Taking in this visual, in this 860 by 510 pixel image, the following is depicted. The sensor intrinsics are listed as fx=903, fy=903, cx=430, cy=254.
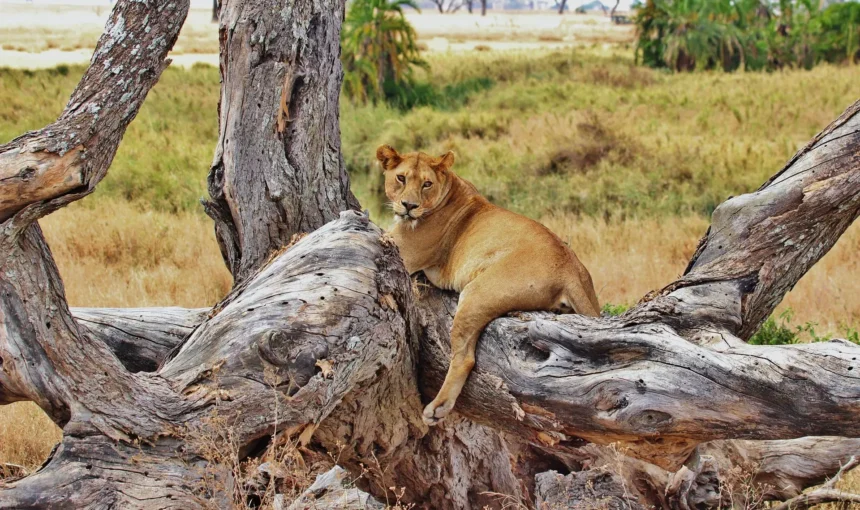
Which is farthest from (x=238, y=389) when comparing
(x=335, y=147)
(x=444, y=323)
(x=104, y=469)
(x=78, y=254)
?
(x=78, y=254)

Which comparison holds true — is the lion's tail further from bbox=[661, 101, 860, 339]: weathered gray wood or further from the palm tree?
the palm tree

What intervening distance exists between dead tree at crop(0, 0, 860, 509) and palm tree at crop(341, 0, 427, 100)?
1573 centimetres

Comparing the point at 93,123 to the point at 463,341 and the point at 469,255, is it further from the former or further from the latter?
the point at 469,255

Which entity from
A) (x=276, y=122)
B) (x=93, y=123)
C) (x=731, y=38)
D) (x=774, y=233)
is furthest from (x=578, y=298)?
(x=731, y=38)

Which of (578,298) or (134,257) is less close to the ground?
(578,298)

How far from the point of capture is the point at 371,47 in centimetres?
2120

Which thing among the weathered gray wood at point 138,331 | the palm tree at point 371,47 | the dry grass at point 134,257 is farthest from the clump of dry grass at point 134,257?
the palm tree at point 371,47

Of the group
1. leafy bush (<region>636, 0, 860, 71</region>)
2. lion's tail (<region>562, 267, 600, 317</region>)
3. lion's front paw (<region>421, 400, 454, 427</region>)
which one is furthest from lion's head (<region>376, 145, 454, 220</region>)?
leafy bush (<region>636, 0, 860, 71</region>)

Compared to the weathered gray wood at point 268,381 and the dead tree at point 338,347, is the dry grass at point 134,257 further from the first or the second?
the weathered gray wood at point 268,381

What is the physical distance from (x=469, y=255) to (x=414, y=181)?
2.31 ft

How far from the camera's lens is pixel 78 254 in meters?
9.88

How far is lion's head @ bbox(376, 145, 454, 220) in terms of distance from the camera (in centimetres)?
525

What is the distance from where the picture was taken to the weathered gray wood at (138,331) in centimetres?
494

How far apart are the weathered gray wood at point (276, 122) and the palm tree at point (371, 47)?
1556 centimetres
